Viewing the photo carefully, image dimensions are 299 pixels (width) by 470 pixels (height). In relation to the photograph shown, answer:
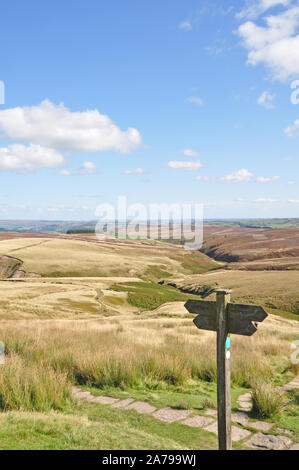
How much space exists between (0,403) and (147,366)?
160 inches

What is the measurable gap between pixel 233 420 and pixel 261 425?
0.56 m

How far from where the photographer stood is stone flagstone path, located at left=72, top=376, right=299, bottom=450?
663 cm

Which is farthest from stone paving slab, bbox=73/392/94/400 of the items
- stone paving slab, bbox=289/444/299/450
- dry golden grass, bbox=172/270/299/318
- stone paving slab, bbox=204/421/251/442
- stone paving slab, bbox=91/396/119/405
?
dry golden grass, bbox=172/270/299/318

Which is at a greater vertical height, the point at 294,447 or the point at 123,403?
the point at 294,447

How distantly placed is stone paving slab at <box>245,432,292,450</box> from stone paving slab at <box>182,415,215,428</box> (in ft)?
3.07

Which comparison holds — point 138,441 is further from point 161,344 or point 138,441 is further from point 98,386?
point 161,344

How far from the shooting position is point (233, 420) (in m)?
7.66

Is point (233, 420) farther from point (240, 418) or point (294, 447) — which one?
point (294, 447)

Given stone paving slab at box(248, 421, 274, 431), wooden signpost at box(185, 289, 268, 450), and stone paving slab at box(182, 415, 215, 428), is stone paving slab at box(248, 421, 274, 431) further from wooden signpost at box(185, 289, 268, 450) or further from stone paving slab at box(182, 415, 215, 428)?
wooden signpost at box(185, 289, 268, 450)

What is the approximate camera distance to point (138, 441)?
5938 mm

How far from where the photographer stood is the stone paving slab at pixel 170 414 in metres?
7.54

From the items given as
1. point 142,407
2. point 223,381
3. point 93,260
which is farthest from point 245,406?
point 93,260

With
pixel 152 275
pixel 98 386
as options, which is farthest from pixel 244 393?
pixel 152 275
